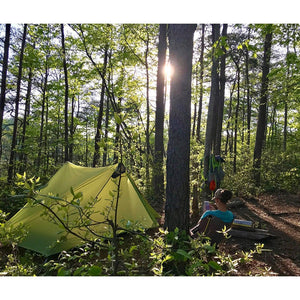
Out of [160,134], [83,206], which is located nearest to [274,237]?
[83,206]

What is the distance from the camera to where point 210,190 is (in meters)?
7.04

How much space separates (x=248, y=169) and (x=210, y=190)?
337cm

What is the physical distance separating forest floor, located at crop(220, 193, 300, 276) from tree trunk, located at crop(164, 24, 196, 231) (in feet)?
4.02

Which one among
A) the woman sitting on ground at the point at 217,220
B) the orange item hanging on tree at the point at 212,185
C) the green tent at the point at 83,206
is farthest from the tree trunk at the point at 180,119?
the orange item hanging on tree at the point at 212,185

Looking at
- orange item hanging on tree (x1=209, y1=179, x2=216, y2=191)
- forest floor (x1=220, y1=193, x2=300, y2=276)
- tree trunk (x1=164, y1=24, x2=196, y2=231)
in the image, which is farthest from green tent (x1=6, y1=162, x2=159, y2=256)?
orange item hanging on tree (x1=209, y1=179, x2=216, y2=191)

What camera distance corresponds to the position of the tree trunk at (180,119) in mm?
3166

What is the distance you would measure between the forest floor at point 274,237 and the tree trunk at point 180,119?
1227mm

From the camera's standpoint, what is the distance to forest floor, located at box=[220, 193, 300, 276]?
3.20 meters

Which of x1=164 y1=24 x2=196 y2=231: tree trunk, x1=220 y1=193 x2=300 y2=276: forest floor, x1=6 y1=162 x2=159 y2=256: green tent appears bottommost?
x1=220 y1=193 x2=300 y2=276: forest floor

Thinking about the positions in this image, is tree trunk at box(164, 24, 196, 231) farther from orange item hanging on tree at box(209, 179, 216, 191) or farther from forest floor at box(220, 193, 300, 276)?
orange item hanging on tree at box(209, 179, 216, 191)

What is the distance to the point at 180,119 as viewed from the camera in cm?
320
